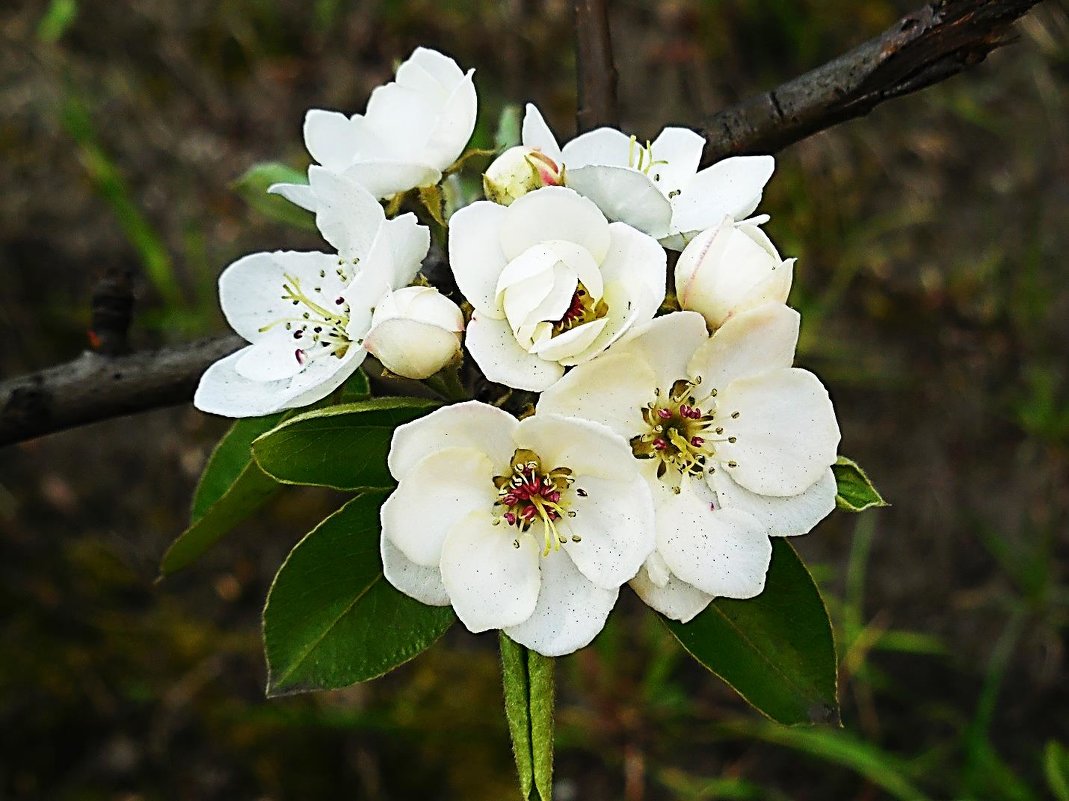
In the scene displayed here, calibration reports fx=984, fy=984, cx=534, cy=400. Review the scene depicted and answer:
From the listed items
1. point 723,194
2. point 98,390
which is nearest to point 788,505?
point 723,194

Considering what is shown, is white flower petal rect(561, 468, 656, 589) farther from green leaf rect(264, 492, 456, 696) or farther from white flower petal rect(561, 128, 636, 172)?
white flower petal rect(561, 128, 636, 172)

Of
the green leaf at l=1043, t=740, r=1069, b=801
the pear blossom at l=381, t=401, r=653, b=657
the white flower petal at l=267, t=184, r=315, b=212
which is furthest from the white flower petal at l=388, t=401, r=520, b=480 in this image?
the green leaf at l=1043, t=740, r=1069, b=801

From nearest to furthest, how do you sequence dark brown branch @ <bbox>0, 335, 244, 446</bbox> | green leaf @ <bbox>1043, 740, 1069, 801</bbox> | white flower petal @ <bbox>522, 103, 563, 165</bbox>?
white flower petal @ <bbox>522, 103, 563, 165</bbox> < dark brown branch @ <bbox>0, 335, 244, 446</bbox> < green leaf @ <bbox>1043, 740, 1069, 801</bbox>

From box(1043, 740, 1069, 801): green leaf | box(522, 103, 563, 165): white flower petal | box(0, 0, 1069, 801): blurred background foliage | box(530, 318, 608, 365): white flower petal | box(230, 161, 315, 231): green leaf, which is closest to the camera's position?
box(530, 318, 608, 365): white flower petal

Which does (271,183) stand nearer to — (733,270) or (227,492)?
(227,492)

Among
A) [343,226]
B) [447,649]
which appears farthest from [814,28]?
[343,226]

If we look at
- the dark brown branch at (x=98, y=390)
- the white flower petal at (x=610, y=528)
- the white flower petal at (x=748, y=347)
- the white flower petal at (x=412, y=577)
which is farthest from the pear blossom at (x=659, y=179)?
the dark brown branch at (x=98, y=390)

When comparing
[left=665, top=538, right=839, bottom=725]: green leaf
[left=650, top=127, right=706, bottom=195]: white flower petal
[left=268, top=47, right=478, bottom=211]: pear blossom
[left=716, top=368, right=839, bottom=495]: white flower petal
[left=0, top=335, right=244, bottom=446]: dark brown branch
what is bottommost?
[left=665, top=538, right=839, bottom=725]: green leaf
